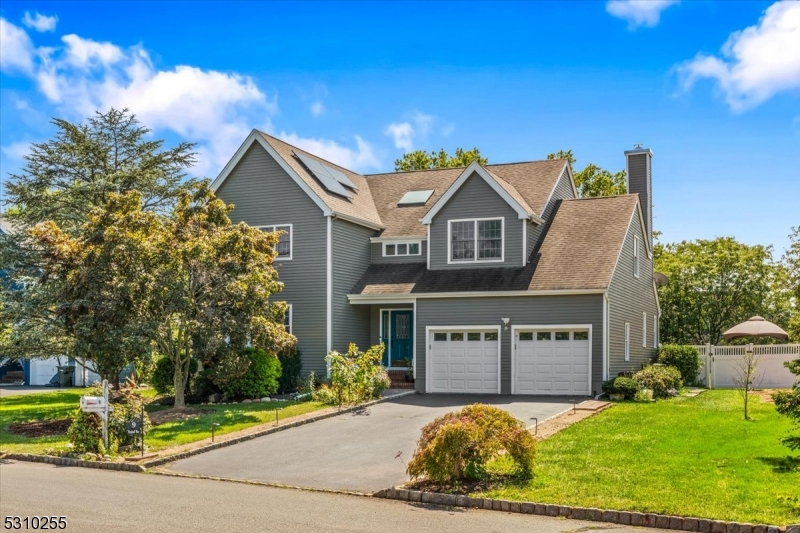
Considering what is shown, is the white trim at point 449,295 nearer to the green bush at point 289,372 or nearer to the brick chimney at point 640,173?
the green bush at point 289,372

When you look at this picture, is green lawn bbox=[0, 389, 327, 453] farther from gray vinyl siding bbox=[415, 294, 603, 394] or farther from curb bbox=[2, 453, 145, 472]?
gray vinyl siding bbox=[415, 294, 603, 394]

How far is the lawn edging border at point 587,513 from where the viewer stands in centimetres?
1013

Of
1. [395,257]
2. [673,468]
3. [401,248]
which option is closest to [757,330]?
[401,248]

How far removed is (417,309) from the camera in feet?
89.5

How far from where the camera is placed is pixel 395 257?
100 ft

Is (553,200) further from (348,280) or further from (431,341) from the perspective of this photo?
(348,280)

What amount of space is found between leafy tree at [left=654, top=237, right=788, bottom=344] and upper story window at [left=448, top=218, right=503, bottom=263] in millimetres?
16718

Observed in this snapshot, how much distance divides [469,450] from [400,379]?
15.7 metres

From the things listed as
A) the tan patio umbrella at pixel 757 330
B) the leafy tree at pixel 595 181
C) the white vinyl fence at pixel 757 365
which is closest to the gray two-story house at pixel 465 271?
the white vinyl fence at pixel 757 365

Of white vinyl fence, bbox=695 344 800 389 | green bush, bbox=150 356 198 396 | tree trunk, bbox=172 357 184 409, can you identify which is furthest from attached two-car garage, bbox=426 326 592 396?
white vinyl fence, bbox=695 344 800 389

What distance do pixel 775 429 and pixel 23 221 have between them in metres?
27.1

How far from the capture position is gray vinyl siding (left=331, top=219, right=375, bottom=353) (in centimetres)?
2842

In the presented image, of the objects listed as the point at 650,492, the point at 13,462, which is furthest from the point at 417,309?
the point at 650,492

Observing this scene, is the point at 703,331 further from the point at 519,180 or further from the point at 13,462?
the point at 13,462
